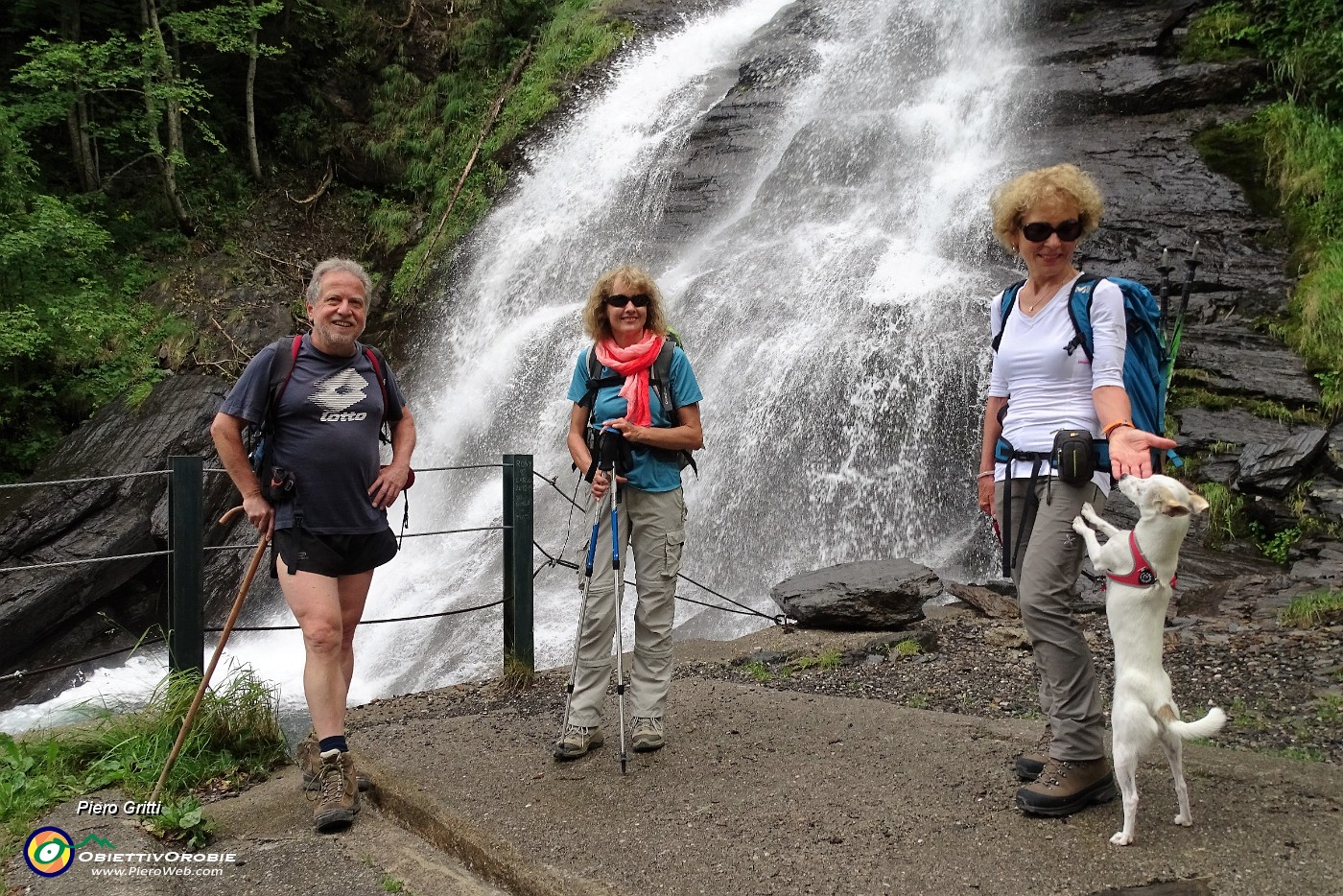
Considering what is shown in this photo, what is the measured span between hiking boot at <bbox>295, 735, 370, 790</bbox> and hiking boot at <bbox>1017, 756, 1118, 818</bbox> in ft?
8.23

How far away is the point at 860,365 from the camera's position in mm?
10328

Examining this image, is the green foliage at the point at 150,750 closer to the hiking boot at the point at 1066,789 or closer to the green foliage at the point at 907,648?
the hiking boot at the point at 1066,789

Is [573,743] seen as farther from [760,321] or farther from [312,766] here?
[760,321]

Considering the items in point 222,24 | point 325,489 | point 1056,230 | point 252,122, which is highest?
point 222,24

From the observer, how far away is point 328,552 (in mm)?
3725

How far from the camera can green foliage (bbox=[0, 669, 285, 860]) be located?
4.13 meters

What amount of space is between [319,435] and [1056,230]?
2.71m

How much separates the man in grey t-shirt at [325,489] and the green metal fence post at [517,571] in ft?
6.56

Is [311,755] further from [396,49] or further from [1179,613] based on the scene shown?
[396,49]

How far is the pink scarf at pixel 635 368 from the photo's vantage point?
4.02 meters

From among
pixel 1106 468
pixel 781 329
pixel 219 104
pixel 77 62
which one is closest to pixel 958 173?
pixel 781 329

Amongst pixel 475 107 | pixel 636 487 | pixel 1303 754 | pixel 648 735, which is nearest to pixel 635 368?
pixel 636 487

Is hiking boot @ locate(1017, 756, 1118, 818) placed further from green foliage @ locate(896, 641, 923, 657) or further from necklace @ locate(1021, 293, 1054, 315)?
green foliage @ locate(896, 641, 923, 657)

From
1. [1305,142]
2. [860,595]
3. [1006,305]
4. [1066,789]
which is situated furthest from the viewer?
[1305,142]
